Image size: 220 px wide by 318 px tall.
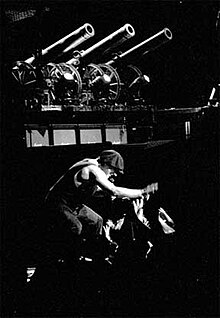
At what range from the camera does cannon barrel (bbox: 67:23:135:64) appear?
12.5 feet

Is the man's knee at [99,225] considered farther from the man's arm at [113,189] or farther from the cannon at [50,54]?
the cannon at [50,54]

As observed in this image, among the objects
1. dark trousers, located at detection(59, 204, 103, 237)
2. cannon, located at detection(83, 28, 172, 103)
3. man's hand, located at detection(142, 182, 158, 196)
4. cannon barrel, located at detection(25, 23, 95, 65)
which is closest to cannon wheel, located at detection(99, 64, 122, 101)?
cannon, located at detection(83, 28, 172, 103)

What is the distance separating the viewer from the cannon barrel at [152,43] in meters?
3.83

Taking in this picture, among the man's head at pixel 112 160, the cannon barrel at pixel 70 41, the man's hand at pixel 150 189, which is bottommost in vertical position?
the man's hand at pixel 150 189

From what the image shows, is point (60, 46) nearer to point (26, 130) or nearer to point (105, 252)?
point (26, 130)

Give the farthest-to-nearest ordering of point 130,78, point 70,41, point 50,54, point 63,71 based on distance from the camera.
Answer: point 130,78 → point 70,41 → point 50,54 → point 63,71

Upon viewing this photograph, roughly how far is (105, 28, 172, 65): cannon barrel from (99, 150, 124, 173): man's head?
1.14 meters

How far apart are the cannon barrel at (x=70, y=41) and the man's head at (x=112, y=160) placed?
96 centimetres

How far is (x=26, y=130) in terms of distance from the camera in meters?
2.99

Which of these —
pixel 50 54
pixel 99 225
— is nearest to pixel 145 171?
pixel 99 225

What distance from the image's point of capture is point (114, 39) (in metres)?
3.85

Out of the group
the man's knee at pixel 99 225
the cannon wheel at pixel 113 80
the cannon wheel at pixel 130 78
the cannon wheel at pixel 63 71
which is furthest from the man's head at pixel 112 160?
the cannon wheel at pixel 130 78

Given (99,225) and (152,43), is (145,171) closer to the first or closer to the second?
(99,225)

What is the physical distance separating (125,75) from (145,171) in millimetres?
1085
